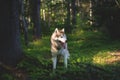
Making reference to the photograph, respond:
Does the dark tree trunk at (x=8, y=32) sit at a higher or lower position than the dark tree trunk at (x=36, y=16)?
higher

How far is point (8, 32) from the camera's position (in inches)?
441

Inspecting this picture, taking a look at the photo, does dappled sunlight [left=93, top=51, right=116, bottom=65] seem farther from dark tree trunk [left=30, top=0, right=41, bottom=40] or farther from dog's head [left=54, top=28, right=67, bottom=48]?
dark tree trunk [left=30, top=0, right=41, bottom=40]

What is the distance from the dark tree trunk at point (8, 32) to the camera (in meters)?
11.1

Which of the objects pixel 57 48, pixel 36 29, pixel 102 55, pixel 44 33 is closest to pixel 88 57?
pixel 102 55

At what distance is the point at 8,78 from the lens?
1049 cm

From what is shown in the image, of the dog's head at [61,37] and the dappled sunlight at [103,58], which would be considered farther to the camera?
the dappled sunlight at [103,58]

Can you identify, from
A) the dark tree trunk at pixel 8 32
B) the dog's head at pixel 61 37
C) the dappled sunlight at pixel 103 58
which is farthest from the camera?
the dappled sunlight at pixel 103 58

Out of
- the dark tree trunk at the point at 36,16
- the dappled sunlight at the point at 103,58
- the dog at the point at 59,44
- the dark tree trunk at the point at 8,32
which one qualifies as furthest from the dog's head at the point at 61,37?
the dark tree trunk at the point at 36,16

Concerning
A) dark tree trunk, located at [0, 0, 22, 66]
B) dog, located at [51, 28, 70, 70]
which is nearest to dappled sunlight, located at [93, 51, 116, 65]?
dog, located at [51, 28, 70, 70]

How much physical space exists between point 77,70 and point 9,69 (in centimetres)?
198

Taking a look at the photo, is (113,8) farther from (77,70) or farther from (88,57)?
(77,70)

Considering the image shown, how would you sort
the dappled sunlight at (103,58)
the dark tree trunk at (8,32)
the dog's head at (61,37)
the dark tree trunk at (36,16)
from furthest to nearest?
1. the dark tree trunk at (36,16)
2. the dappled sunlight at (103,58)
3. the dog's head at (61,37)
4. the dark tree trunk at (8,32)

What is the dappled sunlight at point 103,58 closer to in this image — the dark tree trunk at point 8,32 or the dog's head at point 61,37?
the dog's head at point 61,37

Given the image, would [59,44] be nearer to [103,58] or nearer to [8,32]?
[8,32]
